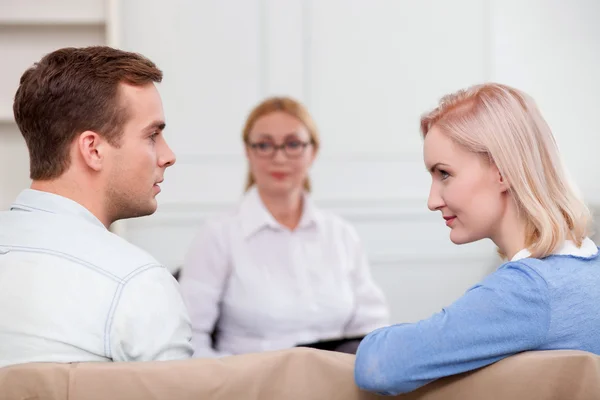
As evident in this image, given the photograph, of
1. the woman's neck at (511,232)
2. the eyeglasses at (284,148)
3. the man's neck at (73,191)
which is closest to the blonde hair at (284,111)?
the eyeglasses at (284,148)

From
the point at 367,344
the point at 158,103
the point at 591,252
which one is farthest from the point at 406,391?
the point at 158,103

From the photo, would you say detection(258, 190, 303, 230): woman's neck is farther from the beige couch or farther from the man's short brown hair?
the beige couch

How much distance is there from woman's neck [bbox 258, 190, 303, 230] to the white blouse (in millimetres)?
39

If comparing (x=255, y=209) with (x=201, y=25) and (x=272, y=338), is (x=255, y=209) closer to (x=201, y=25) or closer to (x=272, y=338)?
(x=272, y=338)

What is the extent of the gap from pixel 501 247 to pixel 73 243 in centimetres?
66

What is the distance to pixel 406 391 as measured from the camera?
1021mm

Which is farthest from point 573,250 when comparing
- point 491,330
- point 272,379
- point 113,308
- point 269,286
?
point 269,286

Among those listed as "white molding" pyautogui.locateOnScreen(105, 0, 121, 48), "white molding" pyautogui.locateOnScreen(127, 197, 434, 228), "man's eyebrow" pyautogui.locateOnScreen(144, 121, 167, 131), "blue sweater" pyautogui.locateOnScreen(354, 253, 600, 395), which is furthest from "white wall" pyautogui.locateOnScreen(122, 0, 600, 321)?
"blue sweater" pyautogui.locateOnScreen(354, 253, 600, 395)

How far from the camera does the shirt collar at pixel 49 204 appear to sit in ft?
4.13

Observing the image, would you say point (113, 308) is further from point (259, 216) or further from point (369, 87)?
point (369, 87)

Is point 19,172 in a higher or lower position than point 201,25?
lower

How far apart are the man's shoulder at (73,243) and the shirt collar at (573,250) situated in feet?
1.77

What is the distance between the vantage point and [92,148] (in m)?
1.34

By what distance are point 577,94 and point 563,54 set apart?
0.26 m
